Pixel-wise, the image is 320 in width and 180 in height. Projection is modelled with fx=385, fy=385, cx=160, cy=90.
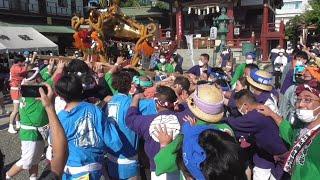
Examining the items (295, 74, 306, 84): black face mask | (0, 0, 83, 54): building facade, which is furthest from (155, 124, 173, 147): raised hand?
(0, 0, 83, 54): building facade

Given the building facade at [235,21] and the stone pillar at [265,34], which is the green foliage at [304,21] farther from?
the stone pillar at [265,34]

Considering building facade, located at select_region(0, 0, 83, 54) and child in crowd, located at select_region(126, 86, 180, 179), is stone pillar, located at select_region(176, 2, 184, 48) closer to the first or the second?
building facade, located at select_region(0, 0, 83, 54)

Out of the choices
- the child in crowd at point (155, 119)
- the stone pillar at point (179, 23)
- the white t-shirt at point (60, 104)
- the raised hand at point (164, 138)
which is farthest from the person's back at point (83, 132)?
the stone pillar at point (179, 23)

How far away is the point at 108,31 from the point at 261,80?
410 cm

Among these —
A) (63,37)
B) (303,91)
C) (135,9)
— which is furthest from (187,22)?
(303,91)

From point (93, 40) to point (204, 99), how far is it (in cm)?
512

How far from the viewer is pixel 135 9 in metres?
32.6

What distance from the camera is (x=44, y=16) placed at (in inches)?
1059

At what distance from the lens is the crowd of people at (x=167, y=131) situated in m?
2.02

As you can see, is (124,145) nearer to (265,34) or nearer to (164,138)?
(164,138)

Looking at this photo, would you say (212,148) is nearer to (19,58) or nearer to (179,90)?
(179,90)

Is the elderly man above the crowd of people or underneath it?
above

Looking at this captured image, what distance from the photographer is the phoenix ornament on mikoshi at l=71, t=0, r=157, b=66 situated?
729 centimetres

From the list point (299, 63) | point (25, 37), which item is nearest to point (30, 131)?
point (299, 63)
